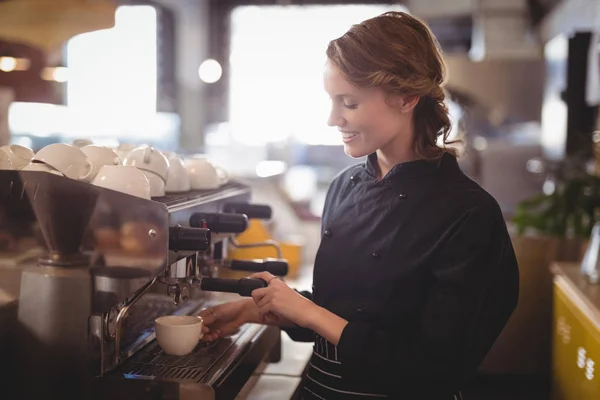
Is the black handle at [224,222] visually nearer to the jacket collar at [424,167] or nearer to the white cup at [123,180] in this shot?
the white cup at [123,180]

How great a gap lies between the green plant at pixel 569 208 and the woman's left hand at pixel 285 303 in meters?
2.03

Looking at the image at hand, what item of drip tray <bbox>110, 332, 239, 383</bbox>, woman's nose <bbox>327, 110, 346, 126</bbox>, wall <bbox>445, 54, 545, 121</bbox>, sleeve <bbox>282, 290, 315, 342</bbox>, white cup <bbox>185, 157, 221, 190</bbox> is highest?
wall <bbox>445, 54, 545, 121</bbox>

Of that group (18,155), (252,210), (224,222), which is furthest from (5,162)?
(252,210)

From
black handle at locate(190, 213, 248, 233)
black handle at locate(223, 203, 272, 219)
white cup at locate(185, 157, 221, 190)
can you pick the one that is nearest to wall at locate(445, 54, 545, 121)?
black handle at locate(223, 203, 272, 219)

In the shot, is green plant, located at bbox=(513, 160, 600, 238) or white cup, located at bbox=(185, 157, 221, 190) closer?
white cup, located at bbox=(185, 157, 221, 190)

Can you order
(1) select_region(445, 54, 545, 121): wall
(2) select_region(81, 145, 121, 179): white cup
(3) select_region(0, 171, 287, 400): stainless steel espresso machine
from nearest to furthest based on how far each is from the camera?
(3) select_region(0, 171, 287, 400): stainless steel espresso machine, (2) select_region(81, 145, 121, 179): white cup, (1) select_region(445, 54, 545, 121): wall

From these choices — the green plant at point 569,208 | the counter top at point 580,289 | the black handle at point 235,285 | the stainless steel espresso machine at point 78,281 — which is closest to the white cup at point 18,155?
the stainless steel espresso machine at point 78,281

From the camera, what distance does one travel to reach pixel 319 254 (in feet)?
4.64

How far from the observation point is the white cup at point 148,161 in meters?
1.37

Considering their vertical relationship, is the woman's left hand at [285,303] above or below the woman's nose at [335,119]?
below

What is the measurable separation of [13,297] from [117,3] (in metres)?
3.04

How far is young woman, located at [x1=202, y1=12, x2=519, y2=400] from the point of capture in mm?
1196

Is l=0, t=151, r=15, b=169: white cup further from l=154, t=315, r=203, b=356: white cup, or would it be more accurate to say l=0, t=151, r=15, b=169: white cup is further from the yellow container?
the yellow container

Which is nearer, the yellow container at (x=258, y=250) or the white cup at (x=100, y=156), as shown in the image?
the white cup at (x=100, y=156)
